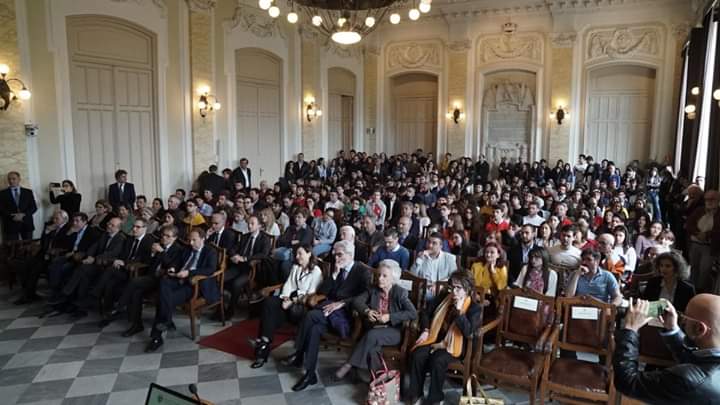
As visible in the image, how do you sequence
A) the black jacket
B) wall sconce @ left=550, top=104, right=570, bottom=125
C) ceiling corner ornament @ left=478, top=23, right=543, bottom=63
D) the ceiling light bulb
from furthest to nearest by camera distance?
ceiling corner ornament @ left=478, top=23, right=543, bottom=63, wall sconce @ left=550, top=104, right=570, bottom=125, the ceiling light bulb, the black jacket

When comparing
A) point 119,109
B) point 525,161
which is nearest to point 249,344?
A: point 119,109

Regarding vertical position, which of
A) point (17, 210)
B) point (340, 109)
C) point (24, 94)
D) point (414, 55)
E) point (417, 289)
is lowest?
point (417, 289)

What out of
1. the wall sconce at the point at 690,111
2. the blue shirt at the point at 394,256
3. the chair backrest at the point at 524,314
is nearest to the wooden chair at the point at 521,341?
the chair backrest at the point at 524,314

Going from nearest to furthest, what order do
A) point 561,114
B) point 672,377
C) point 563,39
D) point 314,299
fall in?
point 672,377 < point 314,299 < point 563,39 < point 561,114

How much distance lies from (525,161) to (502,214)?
10.3 m

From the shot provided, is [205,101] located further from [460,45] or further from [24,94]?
[460,45]

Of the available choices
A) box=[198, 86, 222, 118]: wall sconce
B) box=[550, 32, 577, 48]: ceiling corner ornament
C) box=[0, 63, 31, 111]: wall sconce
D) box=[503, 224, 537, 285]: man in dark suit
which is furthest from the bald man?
box=[550, 32, 577, 48]: ceiling corner ornament

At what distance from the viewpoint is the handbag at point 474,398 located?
3881 millimetres

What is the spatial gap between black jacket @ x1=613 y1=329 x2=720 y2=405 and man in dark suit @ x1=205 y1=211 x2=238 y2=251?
518 cm

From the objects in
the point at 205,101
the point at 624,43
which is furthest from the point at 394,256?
the point at 624,43

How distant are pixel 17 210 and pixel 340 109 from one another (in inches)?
431

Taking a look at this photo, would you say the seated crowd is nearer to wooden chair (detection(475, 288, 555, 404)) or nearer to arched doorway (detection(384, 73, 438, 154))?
wooden chair (detection(475, 288, 555, 404))

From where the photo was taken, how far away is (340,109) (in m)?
17.4

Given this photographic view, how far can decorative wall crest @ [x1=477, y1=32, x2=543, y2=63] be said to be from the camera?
52.7 ft
